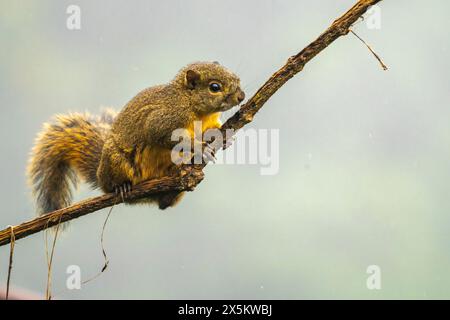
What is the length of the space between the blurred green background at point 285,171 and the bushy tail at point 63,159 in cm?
695

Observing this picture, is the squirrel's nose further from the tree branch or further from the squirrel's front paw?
the squirrel's front paw

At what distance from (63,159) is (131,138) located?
46cm

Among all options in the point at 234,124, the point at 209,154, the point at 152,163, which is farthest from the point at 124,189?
the point at 234,124

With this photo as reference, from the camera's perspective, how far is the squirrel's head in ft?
8.32

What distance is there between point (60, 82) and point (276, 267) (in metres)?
5.52

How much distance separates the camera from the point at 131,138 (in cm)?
253

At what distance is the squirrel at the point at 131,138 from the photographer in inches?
98.3

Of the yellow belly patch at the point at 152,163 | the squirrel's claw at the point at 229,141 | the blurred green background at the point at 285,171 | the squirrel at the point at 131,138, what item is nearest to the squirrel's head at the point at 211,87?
the squirrel at the point at 131,138

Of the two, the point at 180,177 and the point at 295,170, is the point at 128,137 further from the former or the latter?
the point at 295,170

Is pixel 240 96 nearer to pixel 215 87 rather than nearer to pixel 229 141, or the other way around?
pixel 215 87

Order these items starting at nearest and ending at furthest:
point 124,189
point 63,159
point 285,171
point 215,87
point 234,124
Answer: point 234,124
point 124,189
point 215,87
point 63,159
point 285,171

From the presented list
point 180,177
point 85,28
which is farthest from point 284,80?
point 85,28

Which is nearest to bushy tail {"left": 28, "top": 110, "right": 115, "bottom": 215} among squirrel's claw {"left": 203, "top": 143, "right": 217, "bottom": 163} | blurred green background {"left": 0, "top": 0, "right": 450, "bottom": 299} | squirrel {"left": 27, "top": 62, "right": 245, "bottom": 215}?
squirrel {"left": 27, "top": 62, "right": 245, "bottom": 215}
